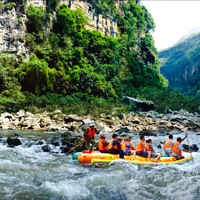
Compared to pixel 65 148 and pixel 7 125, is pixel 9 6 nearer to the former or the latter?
pixel 7 125

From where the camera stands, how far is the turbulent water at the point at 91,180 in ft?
12.7

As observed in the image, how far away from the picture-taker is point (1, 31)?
57.0 feet

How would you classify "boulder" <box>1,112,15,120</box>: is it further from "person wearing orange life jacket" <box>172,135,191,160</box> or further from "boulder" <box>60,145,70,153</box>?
"person wearing orange life jacket" <box>172,135,191,160</box>

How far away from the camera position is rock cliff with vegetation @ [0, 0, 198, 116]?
17.4 metres

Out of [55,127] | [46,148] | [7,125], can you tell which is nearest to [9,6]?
[7,125]

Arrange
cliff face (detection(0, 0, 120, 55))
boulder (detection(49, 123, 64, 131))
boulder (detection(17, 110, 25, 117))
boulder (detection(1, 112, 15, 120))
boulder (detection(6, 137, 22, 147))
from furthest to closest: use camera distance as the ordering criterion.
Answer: cliff face (detection(0, 0, 120, 55))
boulder (detection(17, 110, 25, 117))
boulder (detection(1, 112, 15, 120))
boulder (detection(49, 123, 64, 131))
boulder (detection(6, 137, 22, 147))

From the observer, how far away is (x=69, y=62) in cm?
2264

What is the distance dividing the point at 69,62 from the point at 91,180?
63.5 ft

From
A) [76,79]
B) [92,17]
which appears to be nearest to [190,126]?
[76,79]

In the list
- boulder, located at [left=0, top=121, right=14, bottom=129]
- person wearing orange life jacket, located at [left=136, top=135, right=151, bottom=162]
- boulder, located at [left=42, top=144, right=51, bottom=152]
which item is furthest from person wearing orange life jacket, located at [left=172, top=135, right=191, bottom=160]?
boulder, located at [left=0, top=121, right=14, bottom=129]

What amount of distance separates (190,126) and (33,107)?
41.2ft

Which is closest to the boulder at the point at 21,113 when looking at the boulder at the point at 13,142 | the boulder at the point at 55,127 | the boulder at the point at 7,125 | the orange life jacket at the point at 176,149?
the boulder at the point at 7,125

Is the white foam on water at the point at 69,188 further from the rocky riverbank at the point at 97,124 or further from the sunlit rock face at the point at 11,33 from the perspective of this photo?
the sunlit rock face at the point at 11,33

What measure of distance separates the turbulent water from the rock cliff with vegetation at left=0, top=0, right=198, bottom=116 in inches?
419
